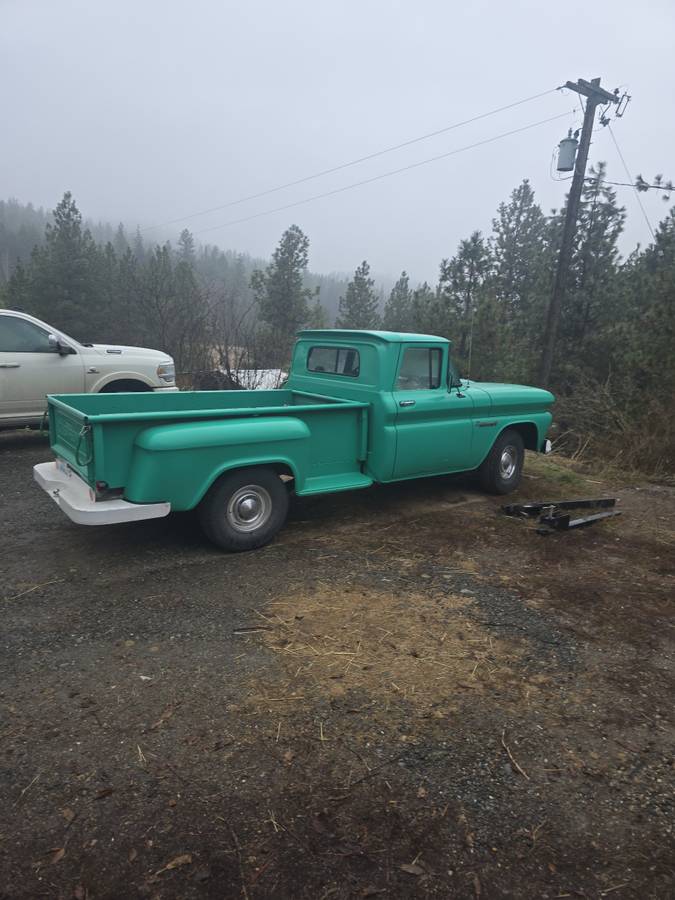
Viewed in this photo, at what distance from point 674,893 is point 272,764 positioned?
1.57m

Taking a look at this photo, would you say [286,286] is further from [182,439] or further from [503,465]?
[182,439]

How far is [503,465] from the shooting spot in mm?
7023

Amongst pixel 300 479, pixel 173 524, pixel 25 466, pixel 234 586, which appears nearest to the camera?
pixel 234 586

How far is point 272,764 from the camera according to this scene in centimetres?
262

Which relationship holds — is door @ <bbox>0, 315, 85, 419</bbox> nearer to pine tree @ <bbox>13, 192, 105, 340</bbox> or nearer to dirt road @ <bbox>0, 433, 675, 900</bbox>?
dirt road @ <bbox>0, 433, 675, 900</bbox>

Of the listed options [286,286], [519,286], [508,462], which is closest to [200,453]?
[508,462]

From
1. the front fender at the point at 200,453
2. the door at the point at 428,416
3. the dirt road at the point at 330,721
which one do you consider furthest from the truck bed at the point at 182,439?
the dirt road at the point at 330,721

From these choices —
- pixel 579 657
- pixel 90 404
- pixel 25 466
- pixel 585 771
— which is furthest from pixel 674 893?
pixel 25 466

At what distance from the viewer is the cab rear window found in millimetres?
6004

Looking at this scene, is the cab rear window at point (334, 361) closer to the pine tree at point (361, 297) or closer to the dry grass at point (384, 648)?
the dry grass at point (384, 648)

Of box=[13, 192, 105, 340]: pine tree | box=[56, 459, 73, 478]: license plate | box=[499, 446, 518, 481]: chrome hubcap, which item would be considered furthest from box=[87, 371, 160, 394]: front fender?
box=[13, 192, 105, 340]: pine tree

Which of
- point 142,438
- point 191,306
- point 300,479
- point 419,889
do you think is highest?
point 191,306

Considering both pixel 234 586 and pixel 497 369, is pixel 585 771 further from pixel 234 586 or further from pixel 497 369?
pixel 497 369

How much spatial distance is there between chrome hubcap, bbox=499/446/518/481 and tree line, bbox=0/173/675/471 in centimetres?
189
